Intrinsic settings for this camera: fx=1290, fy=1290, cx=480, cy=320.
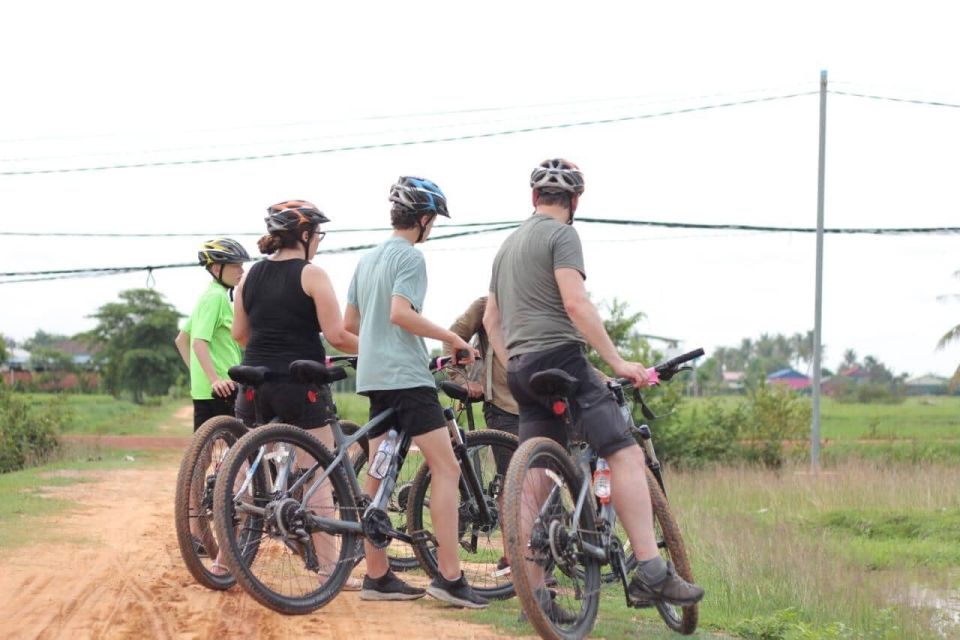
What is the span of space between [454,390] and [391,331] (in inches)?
35.8

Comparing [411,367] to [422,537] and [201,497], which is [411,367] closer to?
[422,537]

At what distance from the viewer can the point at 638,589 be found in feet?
19.0

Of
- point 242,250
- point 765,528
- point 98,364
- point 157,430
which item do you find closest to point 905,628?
point 242,250

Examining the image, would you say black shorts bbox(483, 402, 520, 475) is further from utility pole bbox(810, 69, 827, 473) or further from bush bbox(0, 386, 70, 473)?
utility pole bbox(810, 69, 827, 473)

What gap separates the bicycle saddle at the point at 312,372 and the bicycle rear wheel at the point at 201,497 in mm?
590

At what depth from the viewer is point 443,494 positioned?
21.6ft

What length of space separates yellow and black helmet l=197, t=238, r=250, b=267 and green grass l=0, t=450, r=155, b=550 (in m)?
2.69

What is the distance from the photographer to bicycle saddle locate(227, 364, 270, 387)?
6582 millimetres

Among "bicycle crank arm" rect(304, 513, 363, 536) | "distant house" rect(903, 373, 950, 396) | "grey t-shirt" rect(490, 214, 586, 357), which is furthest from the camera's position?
"distant house" rect(903, 373, 950, 396)

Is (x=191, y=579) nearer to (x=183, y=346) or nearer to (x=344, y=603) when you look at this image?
(x=344, y=603)

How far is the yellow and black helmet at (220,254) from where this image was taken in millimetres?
7945

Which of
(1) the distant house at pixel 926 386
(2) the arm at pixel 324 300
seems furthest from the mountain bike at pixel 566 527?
(1) the distant house at pixel 926 386

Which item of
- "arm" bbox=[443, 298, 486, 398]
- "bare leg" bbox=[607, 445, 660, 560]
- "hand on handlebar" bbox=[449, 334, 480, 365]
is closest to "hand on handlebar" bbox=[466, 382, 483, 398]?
"arm" bbox=[443, 298, 486, 398]

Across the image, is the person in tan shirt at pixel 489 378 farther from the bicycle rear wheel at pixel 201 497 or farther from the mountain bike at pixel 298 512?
the bicycle rear wheel at pixel 201 497
